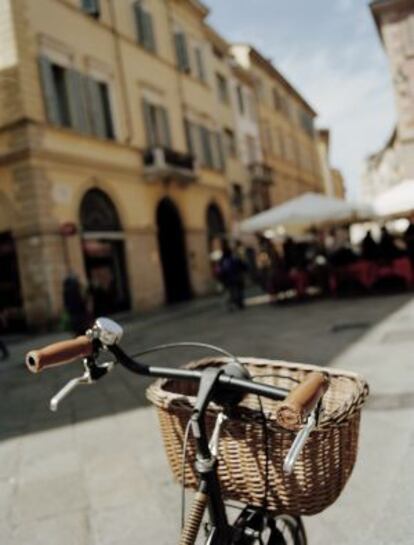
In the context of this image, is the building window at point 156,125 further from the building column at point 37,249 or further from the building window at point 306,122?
the building window at point 306,122

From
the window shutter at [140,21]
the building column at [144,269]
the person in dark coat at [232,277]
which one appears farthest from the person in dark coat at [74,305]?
the window shutter at [140,21]

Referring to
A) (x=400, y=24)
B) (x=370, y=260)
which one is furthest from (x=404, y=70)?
(x=370, y=260)

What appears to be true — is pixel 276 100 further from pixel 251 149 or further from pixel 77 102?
pixel 77 102

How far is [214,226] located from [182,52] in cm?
709

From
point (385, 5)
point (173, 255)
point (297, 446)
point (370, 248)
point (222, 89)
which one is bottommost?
point (297, 446)

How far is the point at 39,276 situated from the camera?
1444 cm

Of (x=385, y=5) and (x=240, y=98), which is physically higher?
(x=385, y=5)

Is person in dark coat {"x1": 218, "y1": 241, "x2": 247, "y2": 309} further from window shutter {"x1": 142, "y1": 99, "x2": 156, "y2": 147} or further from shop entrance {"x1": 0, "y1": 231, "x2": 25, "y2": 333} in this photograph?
window shutter {"x1": 142, "y1": 99, "x2": 156, "y2": 147}

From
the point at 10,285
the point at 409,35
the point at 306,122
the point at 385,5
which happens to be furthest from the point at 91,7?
the point at 306,122

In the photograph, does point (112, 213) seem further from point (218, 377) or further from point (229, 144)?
point (218, 377)

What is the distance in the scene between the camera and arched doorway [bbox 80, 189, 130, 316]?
53.0 ft

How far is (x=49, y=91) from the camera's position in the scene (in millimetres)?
15266

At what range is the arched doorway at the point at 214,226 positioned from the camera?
23219 millimetres

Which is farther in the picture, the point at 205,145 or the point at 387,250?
the point at 205,145
